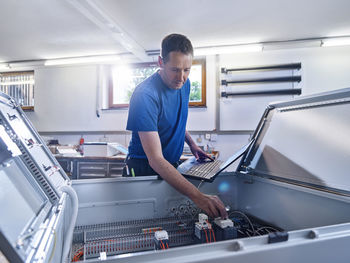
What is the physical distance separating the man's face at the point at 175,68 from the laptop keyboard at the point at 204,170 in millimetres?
429

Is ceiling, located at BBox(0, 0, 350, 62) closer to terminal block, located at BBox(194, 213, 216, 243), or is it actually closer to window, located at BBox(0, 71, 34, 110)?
window, located at BBox(0, 71, 34, 110)

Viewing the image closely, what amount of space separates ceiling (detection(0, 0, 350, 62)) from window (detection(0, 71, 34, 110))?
0.98m

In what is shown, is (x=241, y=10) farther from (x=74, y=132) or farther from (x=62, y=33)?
(x=74, y=132)

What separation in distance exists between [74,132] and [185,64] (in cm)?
361

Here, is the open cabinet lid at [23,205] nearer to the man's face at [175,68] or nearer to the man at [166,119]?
the man at [166,119]

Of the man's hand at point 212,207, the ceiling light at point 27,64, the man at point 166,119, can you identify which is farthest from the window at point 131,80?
the man's hand at point 212,207

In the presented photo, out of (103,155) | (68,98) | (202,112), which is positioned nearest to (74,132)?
(68,98)

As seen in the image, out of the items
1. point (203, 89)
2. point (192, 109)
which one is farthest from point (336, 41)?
point (192, 109)

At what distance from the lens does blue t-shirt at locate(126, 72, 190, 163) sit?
1.11 metres

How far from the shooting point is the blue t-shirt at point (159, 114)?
1105 millimetres

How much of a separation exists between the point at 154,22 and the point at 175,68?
1937 mm

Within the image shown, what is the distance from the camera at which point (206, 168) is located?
1.17 metres

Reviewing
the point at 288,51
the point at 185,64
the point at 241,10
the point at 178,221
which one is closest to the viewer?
the point at 178,221

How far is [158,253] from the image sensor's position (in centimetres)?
44
